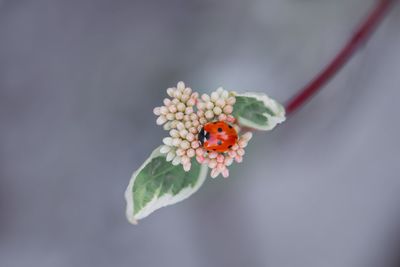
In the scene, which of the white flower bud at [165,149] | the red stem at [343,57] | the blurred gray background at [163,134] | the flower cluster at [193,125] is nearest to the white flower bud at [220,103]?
the flower cluster at [193,125]

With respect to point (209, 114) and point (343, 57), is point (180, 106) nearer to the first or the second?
point (209, 114)

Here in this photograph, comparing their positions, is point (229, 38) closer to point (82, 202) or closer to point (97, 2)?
point (97, 2)

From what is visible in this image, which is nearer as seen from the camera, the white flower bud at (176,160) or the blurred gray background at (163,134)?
the white flower bud at (176,160)

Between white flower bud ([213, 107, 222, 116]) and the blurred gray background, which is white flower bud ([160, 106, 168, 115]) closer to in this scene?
white flower bud ([213, 107, 222, 116])

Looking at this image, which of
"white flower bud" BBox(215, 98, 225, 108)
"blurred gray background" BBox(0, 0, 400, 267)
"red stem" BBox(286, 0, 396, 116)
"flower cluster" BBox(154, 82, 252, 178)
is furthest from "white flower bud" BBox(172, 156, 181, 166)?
"blurred gray background" BBox(0, 0, 400, 267)

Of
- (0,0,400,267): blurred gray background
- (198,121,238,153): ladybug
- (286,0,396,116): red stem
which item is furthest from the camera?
(0,0,400,267): blurred gray background

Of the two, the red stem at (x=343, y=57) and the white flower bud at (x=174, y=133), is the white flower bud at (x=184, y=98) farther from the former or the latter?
the red stem at (x=343, y=57)
